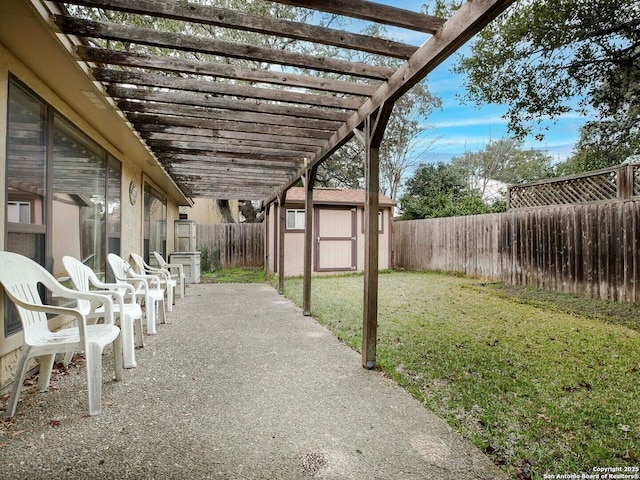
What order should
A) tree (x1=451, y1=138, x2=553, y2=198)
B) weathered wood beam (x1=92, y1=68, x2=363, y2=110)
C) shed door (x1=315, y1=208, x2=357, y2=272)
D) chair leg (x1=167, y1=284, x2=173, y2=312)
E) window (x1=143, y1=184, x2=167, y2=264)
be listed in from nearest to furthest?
weathered wood beam (x1=92, y1=68, x2=363, y2=110)
chair leg (x1=167, y1=284, x2=173, y2=312)
window (x1=143, y1=184, x2=167, y2=264)
shed door (x1=315, y1=208, x2=357, y2=272)
tree (x1=451, y1=138, x2=553, y2=198)

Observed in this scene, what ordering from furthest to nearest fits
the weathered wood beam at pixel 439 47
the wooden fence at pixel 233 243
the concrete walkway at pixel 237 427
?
the wooden fence at pixel 233 243 → the weathered wood beam at pixel 439 47 → the concrete walkway at pixel 237 427

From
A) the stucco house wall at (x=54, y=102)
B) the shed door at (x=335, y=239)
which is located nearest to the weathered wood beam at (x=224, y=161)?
the stucco house wall at (x=54, y=102)

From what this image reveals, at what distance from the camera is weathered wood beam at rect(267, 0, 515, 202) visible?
1861 millimetres

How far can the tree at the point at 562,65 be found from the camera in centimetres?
527

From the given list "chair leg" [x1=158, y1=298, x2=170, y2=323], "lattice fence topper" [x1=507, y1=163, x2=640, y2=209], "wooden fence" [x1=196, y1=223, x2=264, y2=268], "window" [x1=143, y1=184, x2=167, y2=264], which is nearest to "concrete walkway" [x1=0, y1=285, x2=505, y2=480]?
"chair leg" [x1=158, y1=298, x2=170, y2=323]

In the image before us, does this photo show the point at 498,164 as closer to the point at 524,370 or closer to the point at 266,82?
the point at 524,370

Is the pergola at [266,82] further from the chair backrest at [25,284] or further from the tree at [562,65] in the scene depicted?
the tree at [562,65]

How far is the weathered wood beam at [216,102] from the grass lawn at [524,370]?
8.27ft

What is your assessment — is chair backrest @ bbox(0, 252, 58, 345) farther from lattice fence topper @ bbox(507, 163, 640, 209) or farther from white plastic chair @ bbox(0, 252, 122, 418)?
lattice fence topper @ bbox(507, 163, 640, 209)

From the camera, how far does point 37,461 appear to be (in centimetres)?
176

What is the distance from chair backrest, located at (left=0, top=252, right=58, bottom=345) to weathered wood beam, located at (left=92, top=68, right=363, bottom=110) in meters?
1.62

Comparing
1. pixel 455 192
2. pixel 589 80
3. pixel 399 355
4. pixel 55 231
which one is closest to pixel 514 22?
pixel 589 80

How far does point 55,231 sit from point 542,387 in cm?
447

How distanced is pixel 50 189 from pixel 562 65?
7493 millimetres
